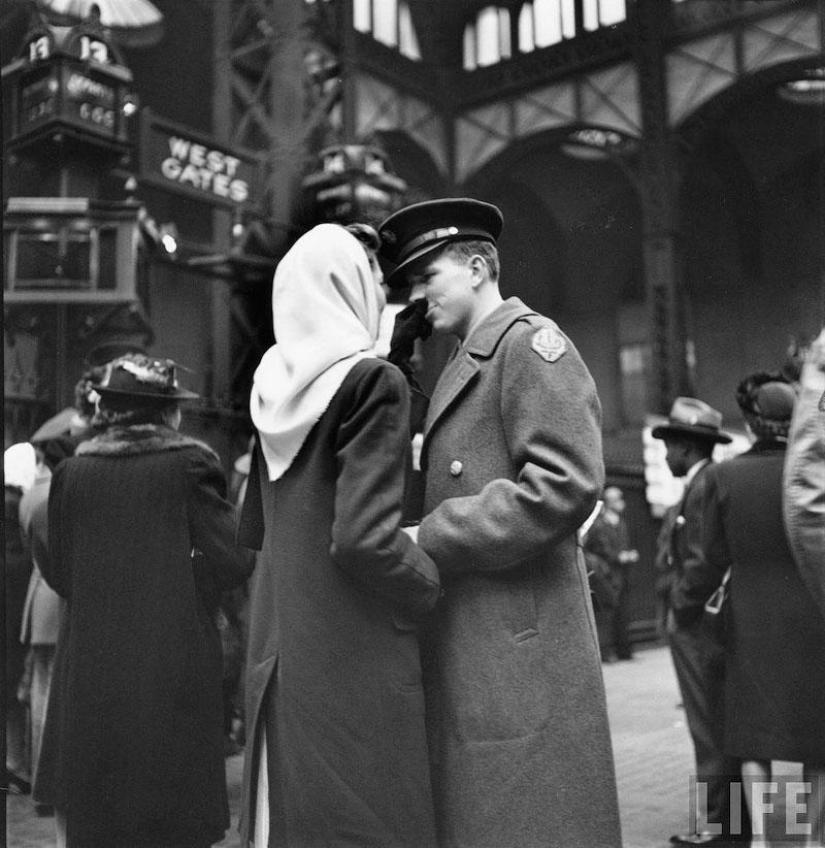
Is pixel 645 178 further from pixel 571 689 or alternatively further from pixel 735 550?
pixel 571 689

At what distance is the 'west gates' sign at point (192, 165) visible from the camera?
7539 millimetres

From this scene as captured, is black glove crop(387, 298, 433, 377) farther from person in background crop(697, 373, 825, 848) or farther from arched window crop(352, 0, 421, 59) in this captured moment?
arched window crop(352, 0, 421, 59)

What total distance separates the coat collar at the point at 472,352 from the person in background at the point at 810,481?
66 centimetres

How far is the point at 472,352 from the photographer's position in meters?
2.17

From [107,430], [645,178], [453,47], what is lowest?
[107,430]

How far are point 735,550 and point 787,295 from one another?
16.7 meters

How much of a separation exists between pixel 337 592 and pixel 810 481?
3.59ft

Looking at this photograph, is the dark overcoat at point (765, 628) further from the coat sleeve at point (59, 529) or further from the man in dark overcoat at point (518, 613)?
the coat sleeve at point (59, 529)

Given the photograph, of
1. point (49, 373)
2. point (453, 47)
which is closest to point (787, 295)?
point (453, 47)

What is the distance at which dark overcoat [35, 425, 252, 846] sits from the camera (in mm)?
2883

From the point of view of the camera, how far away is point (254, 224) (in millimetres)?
9898

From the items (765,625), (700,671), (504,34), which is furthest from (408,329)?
(504,34)

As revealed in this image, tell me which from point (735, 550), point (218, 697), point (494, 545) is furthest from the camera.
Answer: point (735, 550)

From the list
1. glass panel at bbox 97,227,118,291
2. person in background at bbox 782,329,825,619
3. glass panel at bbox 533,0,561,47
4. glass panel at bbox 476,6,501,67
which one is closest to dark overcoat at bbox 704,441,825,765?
person in background at bbox 782,329,825,619
